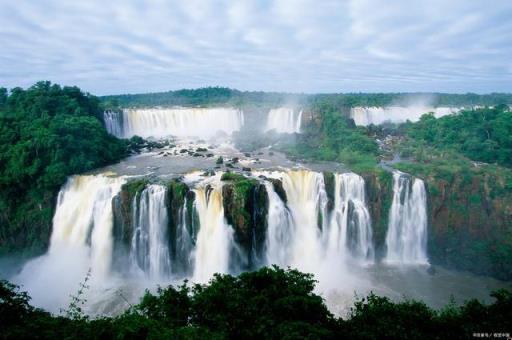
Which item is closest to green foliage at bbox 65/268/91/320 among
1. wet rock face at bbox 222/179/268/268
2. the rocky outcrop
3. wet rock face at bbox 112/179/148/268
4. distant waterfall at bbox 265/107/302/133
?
wet rock face at bbox 112/179/148/268

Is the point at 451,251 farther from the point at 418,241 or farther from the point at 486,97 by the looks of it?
the point at 486,97

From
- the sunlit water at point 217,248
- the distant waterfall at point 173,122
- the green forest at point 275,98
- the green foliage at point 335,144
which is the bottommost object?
the sunlit water at point 217,248

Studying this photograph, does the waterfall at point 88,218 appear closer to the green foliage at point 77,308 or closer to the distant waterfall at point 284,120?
the green foliage at point 77,308

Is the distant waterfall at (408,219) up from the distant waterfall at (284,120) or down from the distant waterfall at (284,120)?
down

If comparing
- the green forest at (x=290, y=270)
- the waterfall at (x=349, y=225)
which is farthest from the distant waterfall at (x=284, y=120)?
the waterfall at (x=349, y=225)

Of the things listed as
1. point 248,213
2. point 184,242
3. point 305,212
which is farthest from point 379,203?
point 184,242

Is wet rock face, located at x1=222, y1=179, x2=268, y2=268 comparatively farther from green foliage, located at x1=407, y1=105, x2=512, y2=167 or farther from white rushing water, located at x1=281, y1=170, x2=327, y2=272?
green foliage, located at x1=407, y1=105, x2=512, y2=167
